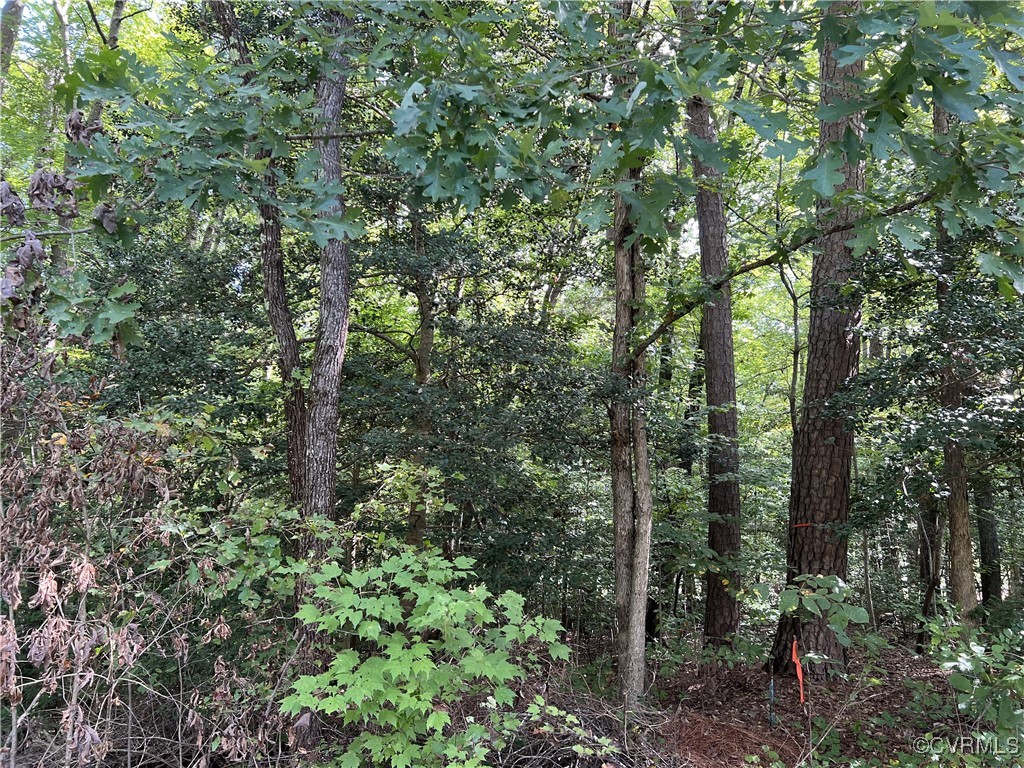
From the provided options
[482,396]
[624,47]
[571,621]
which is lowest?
[571,621]

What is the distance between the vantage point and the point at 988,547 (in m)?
8.13

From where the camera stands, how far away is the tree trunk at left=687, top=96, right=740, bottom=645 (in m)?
6.18

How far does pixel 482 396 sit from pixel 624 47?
4.26 meters

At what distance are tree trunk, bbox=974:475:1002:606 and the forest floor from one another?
9.22 ft

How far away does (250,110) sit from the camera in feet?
7.56

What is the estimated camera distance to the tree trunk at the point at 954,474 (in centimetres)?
430

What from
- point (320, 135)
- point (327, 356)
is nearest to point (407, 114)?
point (320, 135)

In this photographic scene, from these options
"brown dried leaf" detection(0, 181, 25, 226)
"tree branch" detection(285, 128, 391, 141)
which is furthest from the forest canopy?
"tree branch" detection(285, 128, 391, 141)

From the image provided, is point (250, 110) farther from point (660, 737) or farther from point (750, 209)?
point (750, 209)

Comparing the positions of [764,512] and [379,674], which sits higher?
[764,512]

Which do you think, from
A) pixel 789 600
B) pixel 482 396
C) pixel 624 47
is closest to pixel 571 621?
pixel 482 396

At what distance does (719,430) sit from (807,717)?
3259mm

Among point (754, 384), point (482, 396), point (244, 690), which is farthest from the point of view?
point (754, 384)

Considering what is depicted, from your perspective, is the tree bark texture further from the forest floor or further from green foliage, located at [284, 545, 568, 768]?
the forest floor
